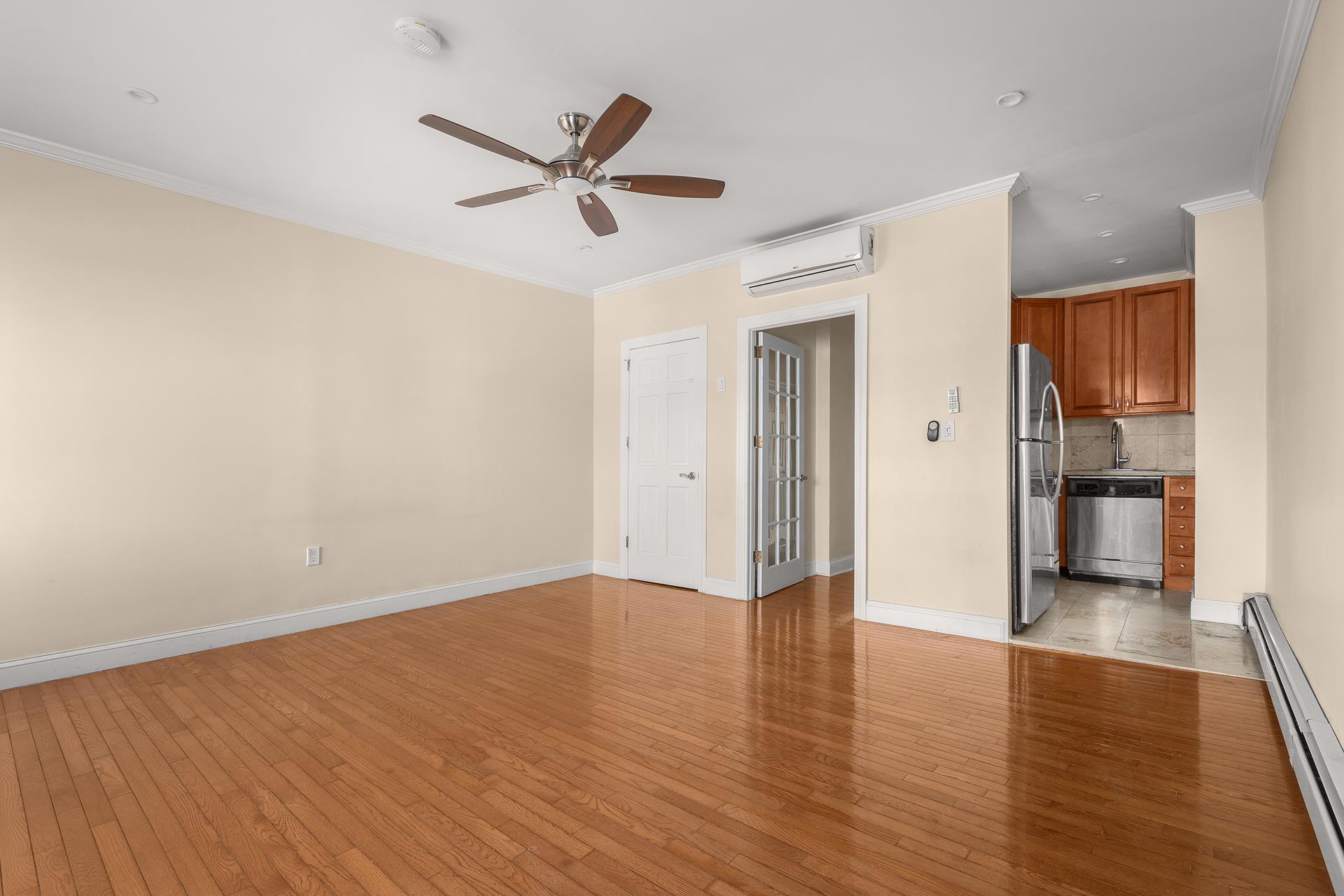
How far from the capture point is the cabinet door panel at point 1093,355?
5.39m

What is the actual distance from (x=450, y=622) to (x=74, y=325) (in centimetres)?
262

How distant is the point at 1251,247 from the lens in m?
3.89

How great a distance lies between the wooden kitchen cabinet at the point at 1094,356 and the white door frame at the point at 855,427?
2324mm

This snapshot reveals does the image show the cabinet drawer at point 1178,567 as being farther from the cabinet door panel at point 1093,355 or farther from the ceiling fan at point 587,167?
the ceiling fan at point 587,167

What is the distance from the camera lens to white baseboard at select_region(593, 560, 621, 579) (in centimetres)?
581

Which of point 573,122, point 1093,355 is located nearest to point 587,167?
point 573,122

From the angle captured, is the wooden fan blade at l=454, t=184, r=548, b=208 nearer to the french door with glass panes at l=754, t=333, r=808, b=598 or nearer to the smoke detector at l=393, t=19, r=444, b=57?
the smoke detector at l=393, t=19, r=444, b=57

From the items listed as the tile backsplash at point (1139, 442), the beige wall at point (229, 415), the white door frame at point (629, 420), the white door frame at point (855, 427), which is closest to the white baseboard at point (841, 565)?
the white door frame at point (855, 427)

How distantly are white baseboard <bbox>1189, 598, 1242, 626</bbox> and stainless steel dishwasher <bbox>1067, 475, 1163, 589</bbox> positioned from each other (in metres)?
1.17

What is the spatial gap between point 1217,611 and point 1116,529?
4.35 ft

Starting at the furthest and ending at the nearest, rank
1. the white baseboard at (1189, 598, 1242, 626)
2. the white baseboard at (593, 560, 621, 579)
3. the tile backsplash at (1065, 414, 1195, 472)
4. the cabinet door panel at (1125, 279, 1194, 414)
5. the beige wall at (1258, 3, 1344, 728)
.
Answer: the white baseboard at (593, 560, 621, 579)
the tile backsplash at (1065, 414, 1195, 472)
the cabinet door panel at (1125, 279, 1194, 414)
the white baseboard at (1189, 598, 1242, 626)
the beige wall at (1258, 3, 1344, 728)

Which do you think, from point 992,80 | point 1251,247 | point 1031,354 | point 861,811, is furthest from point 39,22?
point 1251,247

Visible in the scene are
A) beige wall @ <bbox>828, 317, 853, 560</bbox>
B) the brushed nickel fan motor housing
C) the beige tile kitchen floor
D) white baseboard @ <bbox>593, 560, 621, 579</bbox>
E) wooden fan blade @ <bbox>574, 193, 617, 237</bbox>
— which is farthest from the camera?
beige wall @ <bbox>828, 317, 853, 560</bbox>

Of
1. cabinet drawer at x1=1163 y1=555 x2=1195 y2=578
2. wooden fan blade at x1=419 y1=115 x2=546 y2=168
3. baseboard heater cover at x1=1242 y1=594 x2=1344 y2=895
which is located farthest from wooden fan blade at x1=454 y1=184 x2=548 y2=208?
cabinet drawer at x1=1163 y1=555 x2=1195 y2=578
